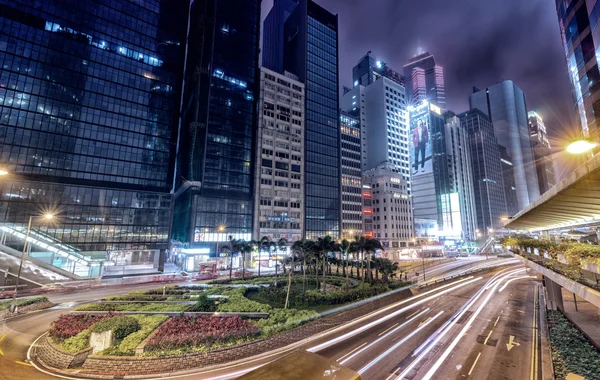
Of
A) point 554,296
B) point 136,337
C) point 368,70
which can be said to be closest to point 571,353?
point 554,296

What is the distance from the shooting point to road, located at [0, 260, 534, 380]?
60.1ft

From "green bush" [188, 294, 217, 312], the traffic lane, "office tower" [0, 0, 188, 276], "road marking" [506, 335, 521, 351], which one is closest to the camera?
the traffic lane

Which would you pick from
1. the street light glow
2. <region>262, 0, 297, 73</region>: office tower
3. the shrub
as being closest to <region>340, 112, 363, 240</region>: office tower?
<region>262, 0, 297, 73</region>: office tower

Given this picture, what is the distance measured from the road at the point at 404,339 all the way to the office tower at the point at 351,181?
236ft

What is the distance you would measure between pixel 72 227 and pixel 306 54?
100234 mm

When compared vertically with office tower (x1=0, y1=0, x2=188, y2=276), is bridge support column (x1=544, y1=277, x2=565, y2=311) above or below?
below

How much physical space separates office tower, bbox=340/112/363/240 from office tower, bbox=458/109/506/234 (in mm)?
114356

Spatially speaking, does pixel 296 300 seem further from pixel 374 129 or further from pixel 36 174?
pixel 374 129

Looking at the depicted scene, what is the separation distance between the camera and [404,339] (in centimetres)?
2372

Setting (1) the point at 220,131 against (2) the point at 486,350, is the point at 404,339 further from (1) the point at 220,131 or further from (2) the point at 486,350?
(1) the point at 220,131

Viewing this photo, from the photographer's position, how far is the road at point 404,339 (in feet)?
60.1

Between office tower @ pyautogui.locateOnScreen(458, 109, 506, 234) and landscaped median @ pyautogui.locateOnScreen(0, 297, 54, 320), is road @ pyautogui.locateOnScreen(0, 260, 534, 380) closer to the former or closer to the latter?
landscaped median @ pyautogui.locateOnScreen(0, 297, 54, 320)

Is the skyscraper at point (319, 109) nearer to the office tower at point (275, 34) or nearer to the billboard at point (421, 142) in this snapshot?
the office tower at point (275, 34)

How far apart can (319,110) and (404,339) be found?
97652 millimetres
